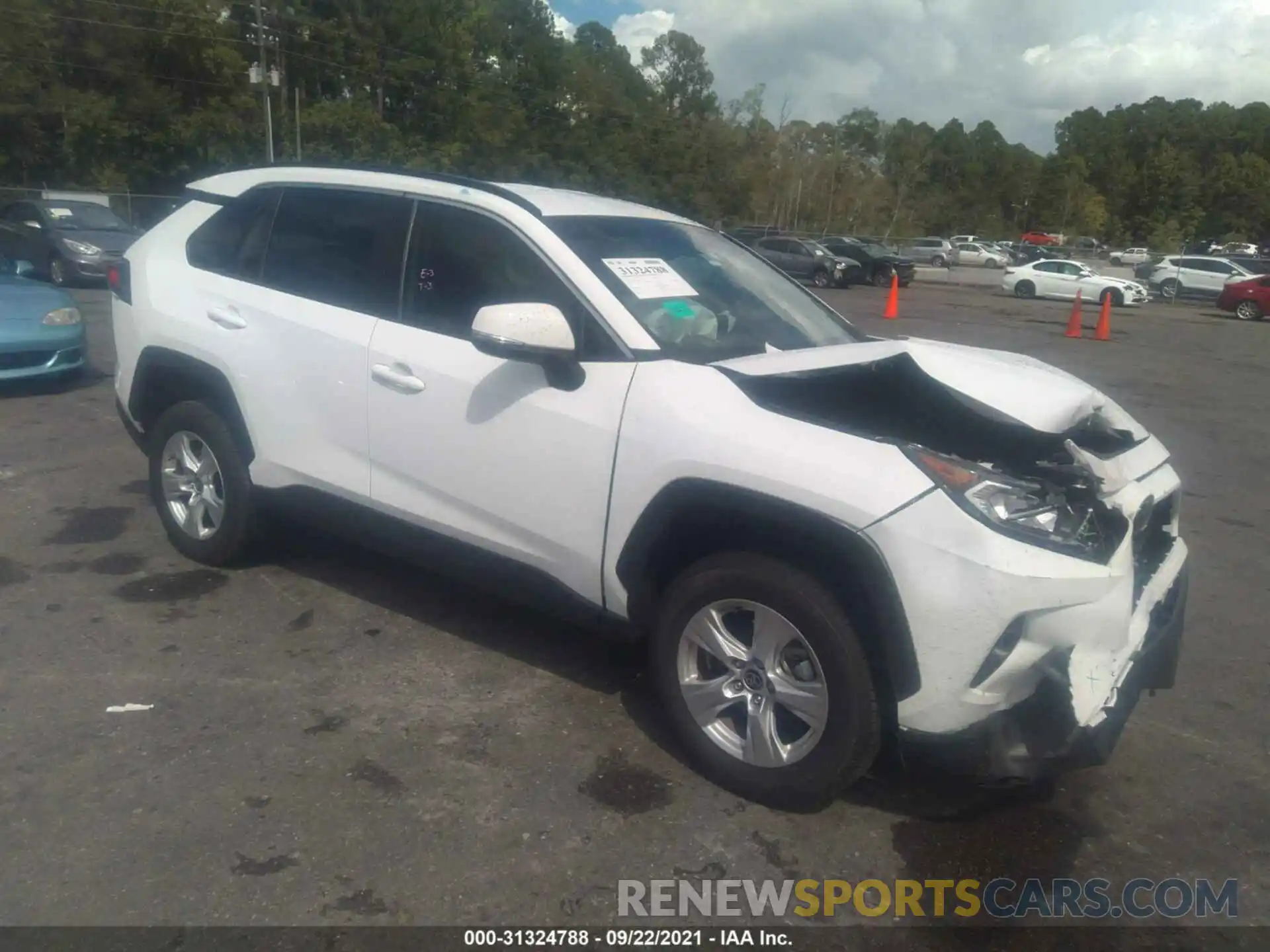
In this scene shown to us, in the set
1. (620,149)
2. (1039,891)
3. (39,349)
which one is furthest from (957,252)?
(1039,891)

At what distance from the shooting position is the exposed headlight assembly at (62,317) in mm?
8641

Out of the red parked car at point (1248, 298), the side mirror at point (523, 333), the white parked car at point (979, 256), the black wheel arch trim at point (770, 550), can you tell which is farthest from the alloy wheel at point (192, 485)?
the white parked car at point (979, 256)

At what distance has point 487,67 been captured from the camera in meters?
63.9

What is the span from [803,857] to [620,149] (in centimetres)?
5809

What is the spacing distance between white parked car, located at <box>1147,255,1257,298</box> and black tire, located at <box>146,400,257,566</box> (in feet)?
120

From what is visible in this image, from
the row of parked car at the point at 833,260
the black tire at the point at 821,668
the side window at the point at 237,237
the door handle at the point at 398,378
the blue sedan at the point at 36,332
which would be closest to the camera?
the black tire at the point at 821,668

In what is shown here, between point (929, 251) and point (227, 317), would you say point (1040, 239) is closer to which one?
point (929, 251)

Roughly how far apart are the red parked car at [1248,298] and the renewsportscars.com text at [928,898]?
2899cm

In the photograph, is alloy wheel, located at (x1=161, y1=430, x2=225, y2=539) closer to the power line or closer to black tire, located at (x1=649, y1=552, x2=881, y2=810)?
black tire, located at (x1=649, y1=552, x2=881, y2=810)

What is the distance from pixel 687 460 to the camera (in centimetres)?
321

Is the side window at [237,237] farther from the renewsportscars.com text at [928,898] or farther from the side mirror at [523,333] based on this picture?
the renewsportscars.com text at [928,898]

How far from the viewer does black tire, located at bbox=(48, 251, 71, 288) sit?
17328 mm

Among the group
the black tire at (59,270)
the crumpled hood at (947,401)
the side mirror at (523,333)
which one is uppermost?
→ the side mirror at (523,333)

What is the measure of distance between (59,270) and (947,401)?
17828 mm
